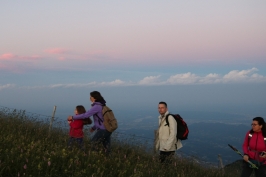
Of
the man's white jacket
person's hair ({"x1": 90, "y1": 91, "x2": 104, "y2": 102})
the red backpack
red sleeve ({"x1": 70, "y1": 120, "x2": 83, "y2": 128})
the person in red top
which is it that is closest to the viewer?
the person in red top

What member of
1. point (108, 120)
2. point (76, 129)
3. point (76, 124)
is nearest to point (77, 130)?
point (76, 129)

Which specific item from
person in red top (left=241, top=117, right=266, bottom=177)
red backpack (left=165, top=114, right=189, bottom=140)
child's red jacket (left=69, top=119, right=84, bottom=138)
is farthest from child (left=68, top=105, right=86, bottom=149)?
person in red top (left=241, top=117, right=266, bottom=177)

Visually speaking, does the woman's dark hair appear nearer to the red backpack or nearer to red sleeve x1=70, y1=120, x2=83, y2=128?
red sleeve x1=70, y1=120, x2=83, y2=128

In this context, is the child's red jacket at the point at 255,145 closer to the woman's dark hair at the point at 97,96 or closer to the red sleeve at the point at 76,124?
the woman's dark hair at the point at 97,96

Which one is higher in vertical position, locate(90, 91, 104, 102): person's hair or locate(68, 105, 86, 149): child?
locate(90, 91, 104, 102): person's hair

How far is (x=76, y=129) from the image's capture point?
8000 millimetres

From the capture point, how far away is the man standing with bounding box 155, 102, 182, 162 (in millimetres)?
7520

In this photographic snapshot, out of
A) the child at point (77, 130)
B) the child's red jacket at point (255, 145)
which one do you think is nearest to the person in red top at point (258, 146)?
the child's red jacket at point (255, 145)

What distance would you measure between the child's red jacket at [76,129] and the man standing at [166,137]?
1933mm

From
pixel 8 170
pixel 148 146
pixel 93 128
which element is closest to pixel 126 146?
pixel 148 146

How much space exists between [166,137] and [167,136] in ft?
0.11

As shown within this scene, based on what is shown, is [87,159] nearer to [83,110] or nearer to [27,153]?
[27,153]

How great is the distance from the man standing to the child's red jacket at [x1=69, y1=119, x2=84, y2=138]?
1.93 meters

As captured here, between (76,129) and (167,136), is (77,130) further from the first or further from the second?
(167,136)
